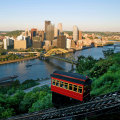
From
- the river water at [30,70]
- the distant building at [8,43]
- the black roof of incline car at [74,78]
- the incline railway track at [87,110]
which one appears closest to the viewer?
the incline railway track at [87,110]

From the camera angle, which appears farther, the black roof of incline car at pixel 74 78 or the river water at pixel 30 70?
the river water at pixel 30 70

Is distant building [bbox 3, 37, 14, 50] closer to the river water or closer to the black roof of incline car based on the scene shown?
the river water

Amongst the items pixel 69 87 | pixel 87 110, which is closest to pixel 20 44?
pixel 69 87

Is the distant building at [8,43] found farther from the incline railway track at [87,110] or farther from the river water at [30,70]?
the incline railway track at [87,110]

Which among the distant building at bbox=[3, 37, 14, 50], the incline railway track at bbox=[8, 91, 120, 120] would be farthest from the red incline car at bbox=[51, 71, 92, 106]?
the distant building at bbox=[3, 37, 14, 50]

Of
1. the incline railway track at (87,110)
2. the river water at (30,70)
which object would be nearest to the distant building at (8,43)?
the river water at (30,70)

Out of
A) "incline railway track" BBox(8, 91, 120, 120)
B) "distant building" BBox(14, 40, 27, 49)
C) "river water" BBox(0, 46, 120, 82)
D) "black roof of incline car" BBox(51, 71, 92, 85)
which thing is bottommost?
"river water" BBox(0, 46, 120, 82)

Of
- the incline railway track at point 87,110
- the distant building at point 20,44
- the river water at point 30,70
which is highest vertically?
the distant building at point 20,44

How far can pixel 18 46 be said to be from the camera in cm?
6000

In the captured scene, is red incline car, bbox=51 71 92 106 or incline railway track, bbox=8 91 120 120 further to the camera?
red incline car, bbox=51 71 92 106

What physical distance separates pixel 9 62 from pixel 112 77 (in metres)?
30.0

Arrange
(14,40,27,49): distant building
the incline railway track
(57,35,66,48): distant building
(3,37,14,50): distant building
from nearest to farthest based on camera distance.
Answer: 1. the incline railway track
2. (3,37,14,50): distant building
3. (14,40,27,49): distant building
4. (57,35,66,48): distant building

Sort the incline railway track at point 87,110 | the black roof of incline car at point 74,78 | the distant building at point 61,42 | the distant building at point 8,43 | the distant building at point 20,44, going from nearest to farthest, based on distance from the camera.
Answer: the incline railway track at point 87,110
the black roof of incline car at point 74,78
the distant building at point 8,43
the distant building at point 20,44
the distant building at point 61,42

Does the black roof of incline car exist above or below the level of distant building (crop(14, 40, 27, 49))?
below
